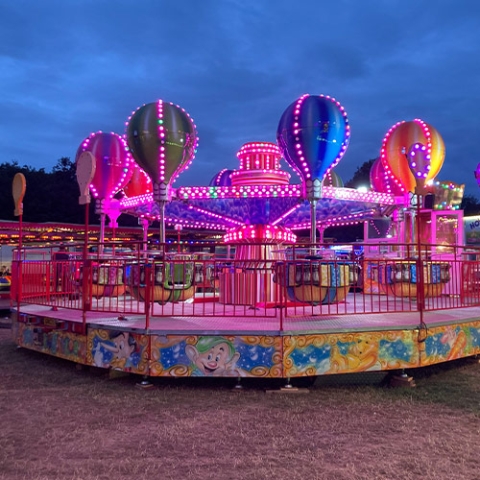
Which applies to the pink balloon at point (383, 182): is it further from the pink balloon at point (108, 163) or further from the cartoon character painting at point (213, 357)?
the cartoon character painting at point (213, 357)

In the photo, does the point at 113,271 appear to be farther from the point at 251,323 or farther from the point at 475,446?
the point at 475,446

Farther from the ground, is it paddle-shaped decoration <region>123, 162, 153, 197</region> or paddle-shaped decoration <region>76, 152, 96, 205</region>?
paddle-shaped decoration <region>123, 162, 153, 197</region>

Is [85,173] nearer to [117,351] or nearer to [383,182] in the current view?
[117,351]

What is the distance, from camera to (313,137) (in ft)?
31.0

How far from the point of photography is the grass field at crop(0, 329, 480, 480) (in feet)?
12.5

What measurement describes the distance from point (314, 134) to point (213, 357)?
510 cm

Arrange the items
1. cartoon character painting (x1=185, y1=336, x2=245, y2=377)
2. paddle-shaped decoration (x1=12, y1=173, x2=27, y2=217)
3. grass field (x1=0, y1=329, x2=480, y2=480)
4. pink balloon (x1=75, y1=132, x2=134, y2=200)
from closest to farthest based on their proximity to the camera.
Result: grass field (x1=0, y1=329, x2=480, y2=480), cartoon character painting (x1=185, y1=336, x2=245, y2=377), paddle-shaped decoration (x1=12, y1=173, x2=27, y2=217), pink balloon (x1=75, y1=132, x2=134, y2=200)

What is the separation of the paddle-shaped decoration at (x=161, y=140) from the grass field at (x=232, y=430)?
4475 millimetres

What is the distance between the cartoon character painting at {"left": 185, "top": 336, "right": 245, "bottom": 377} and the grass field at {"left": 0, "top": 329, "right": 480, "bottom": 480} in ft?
0.87

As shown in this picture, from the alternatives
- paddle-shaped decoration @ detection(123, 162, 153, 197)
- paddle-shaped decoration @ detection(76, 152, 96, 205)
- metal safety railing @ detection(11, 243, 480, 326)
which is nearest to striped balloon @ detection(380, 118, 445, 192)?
metal safety railing @ detection(11, 243, 480, 326)

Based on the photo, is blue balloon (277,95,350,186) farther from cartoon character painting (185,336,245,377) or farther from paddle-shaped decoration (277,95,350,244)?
cartoon character painting (185,336,245,377)

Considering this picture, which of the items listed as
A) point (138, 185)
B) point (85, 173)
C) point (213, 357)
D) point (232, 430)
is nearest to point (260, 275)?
point (213, 357)

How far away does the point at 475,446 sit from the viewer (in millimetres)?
4266

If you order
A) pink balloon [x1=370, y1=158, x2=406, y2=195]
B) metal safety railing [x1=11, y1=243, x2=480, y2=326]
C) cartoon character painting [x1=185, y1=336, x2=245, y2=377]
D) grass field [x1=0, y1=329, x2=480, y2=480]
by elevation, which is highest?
pink balloon [x1=370, y1=158, x2=406, y2=195]
